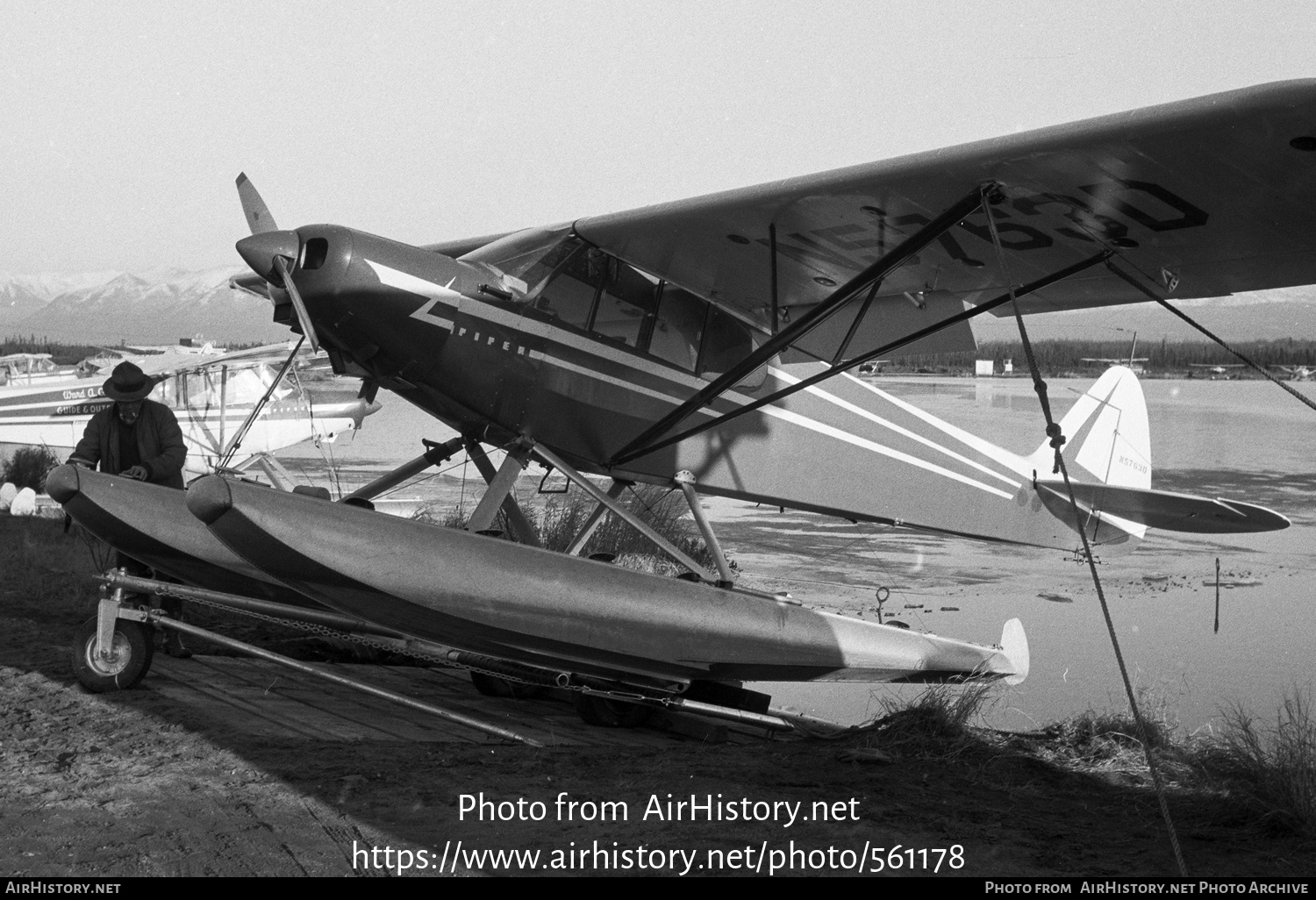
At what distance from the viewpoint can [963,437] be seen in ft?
28.2

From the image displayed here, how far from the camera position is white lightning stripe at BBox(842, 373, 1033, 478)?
8203mm

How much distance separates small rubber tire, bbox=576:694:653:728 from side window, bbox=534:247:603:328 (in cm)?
211

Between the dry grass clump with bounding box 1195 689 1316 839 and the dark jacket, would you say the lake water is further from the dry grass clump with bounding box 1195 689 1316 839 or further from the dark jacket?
the dark jacket

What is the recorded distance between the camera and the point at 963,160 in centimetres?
516

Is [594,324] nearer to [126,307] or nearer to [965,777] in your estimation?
[965,777]

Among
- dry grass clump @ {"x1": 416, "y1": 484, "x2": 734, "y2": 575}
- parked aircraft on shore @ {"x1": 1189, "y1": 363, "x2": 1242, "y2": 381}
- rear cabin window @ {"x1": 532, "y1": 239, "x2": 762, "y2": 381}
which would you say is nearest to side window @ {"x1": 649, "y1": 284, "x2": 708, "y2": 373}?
rear cabin window @ {"x1": 532, "y1": 239, "x2": 762, "y2": 381}

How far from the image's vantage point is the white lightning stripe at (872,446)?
7574 millimetres

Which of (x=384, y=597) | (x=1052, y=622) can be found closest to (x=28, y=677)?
(x=384, y=597)

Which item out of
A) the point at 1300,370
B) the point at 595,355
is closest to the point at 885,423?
the point at 595,355

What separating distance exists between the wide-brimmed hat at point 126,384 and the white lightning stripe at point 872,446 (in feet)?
12.2

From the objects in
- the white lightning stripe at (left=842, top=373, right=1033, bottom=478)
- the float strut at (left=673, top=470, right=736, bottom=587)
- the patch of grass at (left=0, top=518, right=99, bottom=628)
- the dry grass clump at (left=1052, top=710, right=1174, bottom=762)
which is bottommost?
the patch of grass at (left=0, top=518, right=99, bottom=628)

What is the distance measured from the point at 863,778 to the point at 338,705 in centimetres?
275

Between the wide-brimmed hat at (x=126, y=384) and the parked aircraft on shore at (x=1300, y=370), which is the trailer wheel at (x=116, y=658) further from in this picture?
the parked aircraft on shore at (x=1300, y=370)
